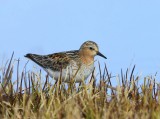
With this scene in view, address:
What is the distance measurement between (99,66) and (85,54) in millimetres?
3423

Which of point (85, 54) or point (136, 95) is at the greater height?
point (85, 54)

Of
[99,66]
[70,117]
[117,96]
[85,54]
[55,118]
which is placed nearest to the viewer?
[70,117]

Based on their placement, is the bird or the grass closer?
the grass

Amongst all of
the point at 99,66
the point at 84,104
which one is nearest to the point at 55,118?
the point at 84,104

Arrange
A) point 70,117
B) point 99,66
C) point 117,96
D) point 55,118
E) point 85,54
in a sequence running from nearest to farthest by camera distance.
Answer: point 70,117 < point 55,118 < point 117,96 < point 99,66 < point 85,54

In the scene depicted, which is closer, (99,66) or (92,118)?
(92,118)

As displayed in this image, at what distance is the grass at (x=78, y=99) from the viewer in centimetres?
624

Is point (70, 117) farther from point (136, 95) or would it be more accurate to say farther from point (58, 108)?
point (136, 95)

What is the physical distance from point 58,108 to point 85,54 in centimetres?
603

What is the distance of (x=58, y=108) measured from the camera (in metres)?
6.34

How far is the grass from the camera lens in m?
6.24

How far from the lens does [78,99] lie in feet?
22.8

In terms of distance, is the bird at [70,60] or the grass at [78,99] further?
the bird at [70,60]

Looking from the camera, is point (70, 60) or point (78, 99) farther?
point (70, 60)
